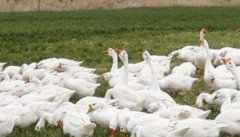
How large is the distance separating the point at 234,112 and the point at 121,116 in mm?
1710

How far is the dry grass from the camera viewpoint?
46.9 meters

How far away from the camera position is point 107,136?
9.47m

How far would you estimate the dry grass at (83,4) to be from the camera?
46.9 m

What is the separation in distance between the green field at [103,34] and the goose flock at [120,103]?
31 cm

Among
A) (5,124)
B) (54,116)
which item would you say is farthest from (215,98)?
(5,124)

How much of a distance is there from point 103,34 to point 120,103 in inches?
693

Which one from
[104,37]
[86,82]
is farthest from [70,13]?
[86,82]

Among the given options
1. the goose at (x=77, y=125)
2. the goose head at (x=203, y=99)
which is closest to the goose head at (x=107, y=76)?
the goose head at (x=203, y=99)

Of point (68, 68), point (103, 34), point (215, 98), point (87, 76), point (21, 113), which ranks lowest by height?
point (103, 34)

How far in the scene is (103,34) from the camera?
28.3m

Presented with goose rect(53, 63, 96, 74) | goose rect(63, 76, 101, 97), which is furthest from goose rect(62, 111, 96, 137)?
goose rect(53, 63, 96, 74)

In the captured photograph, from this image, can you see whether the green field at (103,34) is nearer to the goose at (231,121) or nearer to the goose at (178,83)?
the goose at (178,83)

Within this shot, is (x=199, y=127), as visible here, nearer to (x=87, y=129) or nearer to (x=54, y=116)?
(x=87, y=129)

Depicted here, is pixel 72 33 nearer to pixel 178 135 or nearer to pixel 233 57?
pixel 233 57
